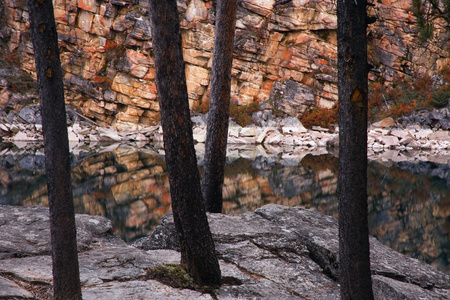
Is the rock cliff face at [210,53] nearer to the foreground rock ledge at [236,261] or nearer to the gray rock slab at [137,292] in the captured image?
the foreground rock ledge at [236,261]

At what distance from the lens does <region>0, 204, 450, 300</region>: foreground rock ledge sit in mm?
4234

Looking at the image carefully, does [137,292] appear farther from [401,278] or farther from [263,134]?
[263,134]

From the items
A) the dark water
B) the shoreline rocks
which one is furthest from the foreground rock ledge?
the shoreline rocks

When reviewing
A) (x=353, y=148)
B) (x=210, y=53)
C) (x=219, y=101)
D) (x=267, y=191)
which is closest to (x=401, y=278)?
(x=353, y=148)

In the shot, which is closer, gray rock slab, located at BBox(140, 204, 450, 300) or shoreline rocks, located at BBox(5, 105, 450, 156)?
gray rock slab, located at BBox(140, 204, 450, 300)

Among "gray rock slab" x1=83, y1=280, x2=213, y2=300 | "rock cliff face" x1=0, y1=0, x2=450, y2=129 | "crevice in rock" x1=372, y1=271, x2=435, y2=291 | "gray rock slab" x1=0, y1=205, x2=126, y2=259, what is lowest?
"crevice in rock" x1=372, y1=271, x2=435, y2=291

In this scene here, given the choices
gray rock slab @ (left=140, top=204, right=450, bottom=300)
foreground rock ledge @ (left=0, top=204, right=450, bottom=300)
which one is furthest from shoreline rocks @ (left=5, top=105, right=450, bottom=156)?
foreground rock ledge @ (left=0, top=204, right=450, bottom=300)

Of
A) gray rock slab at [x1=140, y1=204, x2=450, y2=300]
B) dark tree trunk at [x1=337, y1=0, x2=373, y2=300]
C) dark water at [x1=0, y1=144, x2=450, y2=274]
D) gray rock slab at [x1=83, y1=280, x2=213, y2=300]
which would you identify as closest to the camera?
dark tree trunk at [x1=337, y1=0, x2=373, y2=300]

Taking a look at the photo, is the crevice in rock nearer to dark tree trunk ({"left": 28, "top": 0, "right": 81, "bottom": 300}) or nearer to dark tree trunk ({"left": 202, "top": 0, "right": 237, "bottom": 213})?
dark tree trunk ({"left": 202, "top": 0, "right": 237, "bottom": 213})

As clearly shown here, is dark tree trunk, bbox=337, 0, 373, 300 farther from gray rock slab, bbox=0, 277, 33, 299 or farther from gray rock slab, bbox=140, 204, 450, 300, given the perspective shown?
gray rock slab, bbox=0, 277, 33, 299

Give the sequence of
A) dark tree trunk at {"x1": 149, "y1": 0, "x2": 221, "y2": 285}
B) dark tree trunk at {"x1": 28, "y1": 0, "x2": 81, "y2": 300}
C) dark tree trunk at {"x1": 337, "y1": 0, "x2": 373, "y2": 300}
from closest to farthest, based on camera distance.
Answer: dark tree trunk at {"x1": 28, "y1": 0, "x2": 81, "y2": 300}, dark tree trunk at {"x1": 337, "y1": 0, "x2": 373, "y2": 300}, dark tree trunk at {"x1": 149, "y1": 0, "x2": 221, "y2": 285}

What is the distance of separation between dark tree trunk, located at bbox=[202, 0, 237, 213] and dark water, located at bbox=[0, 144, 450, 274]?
9.20ft

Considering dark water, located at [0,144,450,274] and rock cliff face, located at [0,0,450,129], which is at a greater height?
rock cliff face, located at [0,0,450,129]

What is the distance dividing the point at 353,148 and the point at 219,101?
3.78 metres
